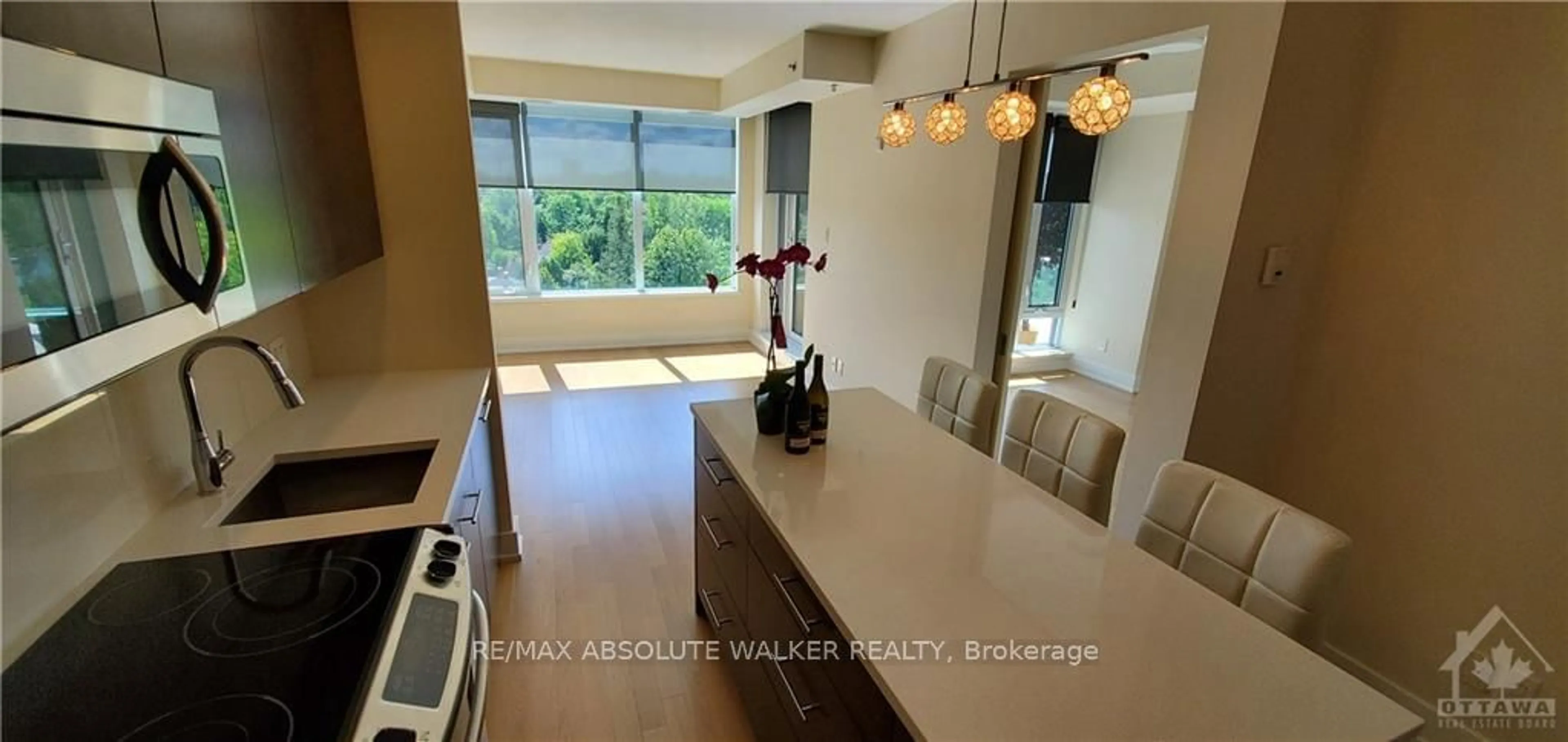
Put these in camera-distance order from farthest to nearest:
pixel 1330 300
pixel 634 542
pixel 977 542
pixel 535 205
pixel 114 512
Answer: pixel 535 205, pixel 634 542, pixel 1330 300, pixel 977 542, pixel 114 512

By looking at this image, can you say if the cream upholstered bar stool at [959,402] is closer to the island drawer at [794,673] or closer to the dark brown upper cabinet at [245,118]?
the island drawer at [794,673]

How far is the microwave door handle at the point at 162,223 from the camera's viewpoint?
0.86 meters

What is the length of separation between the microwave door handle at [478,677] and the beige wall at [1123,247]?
5294 mm

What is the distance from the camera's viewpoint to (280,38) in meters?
1.58

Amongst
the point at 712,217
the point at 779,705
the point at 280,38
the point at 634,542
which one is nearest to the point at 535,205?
the point at 712,217

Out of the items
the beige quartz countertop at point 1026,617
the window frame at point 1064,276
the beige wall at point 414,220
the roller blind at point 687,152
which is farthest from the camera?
the roller blind at point 687,152

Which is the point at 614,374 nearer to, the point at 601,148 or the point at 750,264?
the point at 601,148

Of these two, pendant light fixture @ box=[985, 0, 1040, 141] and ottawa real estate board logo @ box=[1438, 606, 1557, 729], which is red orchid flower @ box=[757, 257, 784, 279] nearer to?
pendant light fixture @ box=[985, 0, 1040, 141]

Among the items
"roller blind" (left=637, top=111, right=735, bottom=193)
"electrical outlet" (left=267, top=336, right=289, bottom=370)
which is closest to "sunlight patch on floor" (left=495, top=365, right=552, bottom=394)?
"roller blind" (left=637, top=111, right=735, bottom=193)

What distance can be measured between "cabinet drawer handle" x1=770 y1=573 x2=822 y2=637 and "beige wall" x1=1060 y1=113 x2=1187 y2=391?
4.74 meters

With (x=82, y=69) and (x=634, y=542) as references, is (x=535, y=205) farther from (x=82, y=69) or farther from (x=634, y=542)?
(x=82, y=69)

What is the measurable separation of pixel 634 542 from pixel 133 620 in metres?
1.99

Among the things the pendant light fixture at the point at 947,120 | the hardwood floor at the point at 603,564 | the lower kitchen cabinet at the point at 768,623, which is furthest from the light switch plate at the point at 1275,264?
the hardwood floor at the point at 603,564

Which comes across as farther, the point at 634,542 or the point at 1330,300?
the point at 634,542
